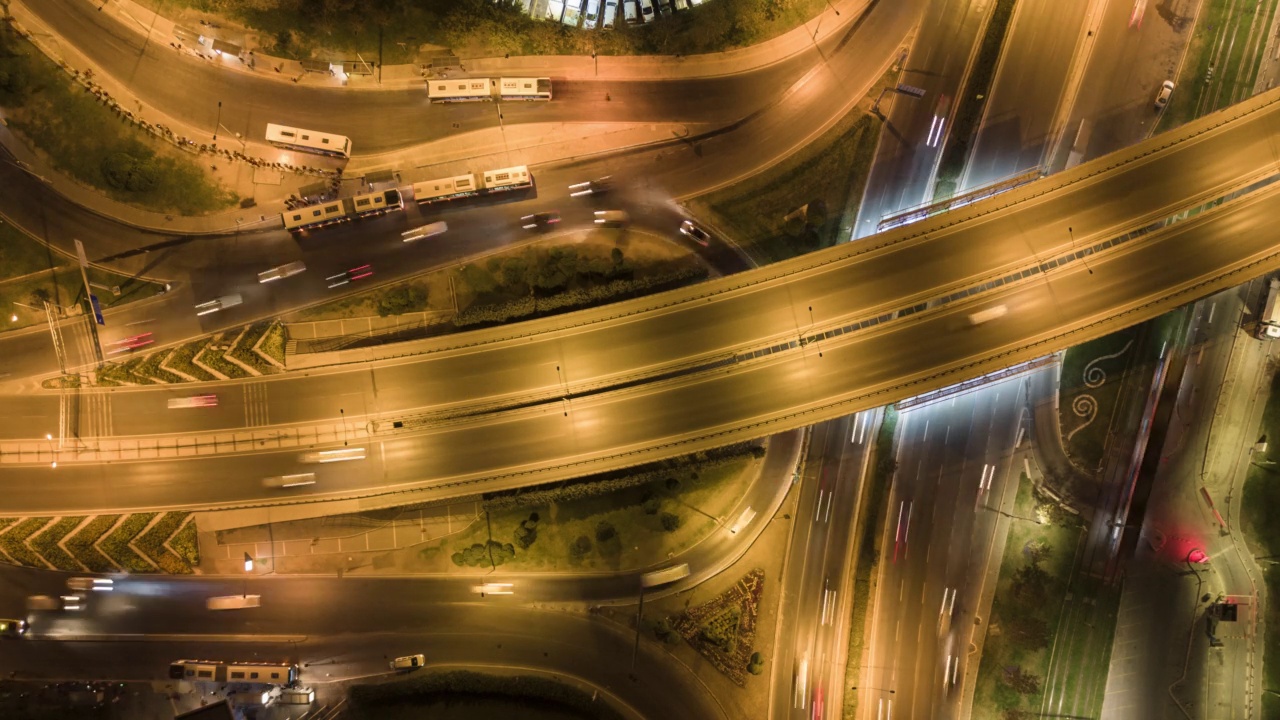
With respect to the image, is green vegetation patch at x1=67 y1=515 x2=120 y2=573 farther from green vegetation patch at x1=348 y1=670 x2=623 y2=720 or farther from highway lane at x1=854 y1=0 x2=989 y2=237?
highway lane at x1=854 y1=0 x2=989 y2=237

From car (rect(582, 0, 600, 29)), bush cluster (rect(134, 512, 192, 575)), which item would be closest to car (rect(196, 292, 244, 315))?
bush cluster (rect(134, 512, 192, 575))

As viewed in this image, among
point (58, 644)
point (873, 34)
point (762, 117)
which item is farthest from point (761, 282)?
point (58, 644)

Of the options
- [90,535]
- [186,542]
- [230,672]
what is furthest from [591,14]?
[230,672]

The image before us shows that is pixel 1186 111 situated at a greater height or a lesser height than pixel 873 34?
lesser

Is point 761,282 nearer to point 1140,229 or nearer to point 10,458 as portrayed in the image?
point 1140,229

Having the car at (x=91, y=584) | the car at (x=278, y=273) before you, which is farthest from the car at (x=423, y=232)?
the car at (x=91, y=584)

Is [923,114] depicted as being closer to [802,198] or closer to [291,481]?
[802,198]

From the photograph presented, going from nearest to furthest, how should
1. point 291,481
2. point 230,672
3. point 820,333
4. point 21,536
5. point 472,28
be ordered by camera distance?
point 820,333
point 291,481
point 230,672
point 21,536
point 472,28
